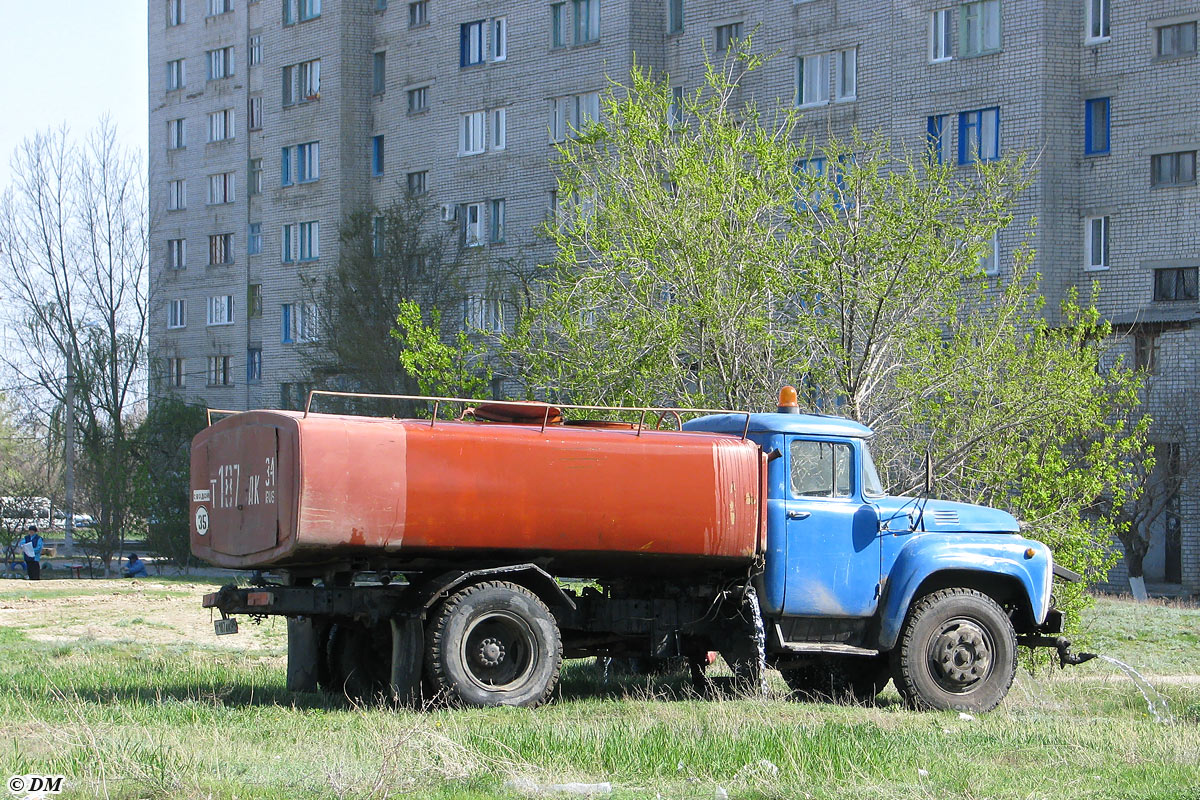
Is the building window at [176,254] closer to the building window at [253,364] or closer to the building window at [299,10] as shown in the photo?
the building window at [253,364]

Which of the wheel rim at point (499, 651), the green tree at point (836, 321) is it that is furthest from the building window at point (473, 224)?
the wheel rim at point (499, 651)

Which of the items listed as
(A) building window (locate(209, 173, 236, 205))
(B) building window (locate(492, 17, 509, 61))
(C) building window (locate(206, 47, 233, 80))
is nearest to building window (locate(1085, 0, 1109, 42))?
(B) building window (locate(492, 17, 509, 61))

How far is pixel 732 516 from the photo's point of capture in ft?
39.2

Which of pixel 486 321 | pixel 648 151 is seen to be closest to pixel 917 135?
pixel 486 321

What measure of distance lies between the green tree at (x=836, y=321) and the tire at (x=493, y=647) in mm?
7813

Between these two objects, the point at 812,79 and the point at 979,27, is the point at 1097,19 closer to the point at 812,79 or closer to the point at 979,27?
the point at 979,27

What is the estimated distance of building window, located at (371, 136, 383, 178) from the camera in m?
52.1

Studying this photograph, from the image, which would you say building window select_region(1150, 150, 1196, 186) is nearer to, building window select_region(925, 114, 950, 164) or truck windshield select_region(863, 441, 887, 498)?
building window select_region(925, 114, 950, 164)

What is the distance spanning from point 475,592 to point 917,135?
29.0m

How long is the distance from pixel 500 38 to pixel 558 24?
2.63m

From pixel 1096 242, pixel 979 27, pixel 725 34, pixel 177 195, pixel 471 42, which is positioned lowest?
pixel 1096 242

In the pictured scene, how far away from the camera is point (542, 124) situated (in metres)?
Result: 45.5

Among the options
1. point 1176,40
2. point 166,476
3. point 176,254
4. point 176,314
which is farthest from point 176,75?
point 1176,40

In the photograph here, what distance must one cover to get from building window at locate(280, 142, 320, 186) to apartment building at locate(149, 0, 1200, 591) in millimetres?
86
